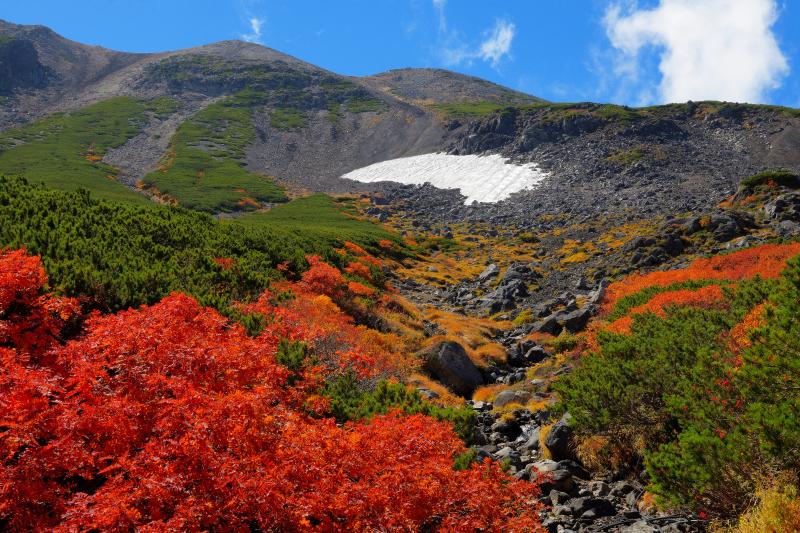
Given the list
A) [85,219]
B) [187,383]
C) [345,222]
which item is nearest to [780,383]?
[187,383]

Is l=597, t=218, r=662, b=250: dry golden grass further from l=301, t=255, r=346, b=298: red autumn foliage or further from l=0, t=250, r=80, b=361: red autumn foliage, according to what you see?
l=0, t=250, r=80, b=361: red autumn foliage

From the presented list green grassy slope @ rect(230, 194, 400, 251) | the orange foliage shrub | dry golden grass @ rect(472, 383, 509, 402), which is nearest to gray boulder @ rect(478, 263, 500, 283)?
green grassy slope @ rect(230, 194, 400, 251)

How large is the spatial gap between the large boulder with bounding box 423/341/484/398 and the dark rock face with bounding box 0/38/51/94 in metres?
184

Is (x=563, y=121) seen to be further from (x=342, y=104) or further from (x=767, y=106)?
(x=342, y=104)

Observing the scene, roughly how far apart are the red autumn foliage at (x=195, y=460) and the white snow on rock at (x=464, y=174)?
3163 inches

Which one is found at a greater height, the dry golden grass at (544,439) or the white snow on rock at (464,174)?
the white snow on rock at (464,174)

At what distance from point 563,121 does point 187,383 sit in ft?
377

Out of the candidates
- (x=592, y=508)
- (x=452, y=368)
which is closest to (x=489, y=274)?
(x=452, y=368)

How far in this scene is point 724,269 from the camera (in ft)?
92.8

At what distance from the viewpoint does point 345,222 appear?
73.0 metres

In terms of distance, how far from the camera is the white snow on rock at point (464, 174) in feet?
299

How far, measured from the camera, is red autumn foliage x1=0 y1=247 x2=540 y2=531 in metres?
6.69

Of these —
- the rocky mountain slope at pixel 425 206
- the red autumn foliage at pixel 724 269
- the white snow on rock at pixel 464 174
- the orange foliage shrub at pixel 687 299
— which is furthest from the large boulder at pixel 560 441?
the white snow on rock at pixel 464 174

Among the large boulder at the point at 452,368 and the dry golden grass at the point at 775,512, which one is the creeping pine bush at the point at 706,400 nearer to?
the dry golden grass at the point at 775,512
